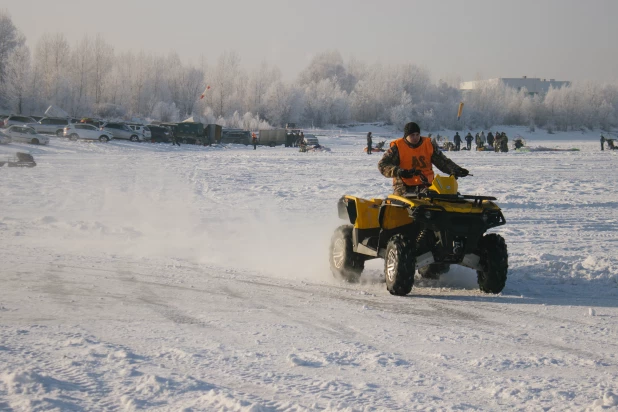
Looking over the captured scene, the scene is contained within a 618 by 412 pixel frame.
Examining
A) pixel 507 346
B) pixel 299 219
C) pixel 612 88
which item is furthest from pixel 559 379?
pixel 612 88

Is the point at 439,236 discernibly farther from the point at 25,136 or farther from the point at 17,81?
the point at 17,81

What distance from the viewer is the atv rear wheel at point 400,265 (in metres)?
8.70

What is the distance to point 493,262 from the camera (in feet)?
29.4

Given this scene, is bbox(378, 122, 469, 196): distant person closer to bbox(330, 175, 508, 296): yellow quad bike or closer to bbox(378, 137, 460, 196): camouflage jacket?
bbox(378, 137, 460, 196): camouflage jacket

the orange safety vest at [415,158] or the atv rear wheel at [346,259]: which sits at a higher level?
the orange safety vest at [415,158]

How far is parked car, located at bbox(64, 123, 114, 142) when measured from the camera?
60.8 metres

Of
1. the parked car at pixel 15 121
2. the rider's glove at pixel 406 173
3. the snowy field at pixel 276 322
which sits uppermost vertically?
the parked car at pixel 15 121

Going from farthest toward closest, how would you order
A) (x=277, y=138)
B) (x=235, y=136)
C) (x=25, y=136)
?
(x=277, y=138) < (x=235, y=136) < (x=25, y=136)

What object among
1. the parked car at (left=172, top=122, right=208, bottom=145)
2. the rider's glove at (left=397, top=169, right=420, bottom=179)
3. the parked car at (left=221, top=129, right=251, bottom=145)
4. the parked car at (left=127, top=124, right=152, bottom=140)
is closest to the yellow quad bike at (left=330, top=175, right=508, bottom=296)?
the rider's glove at (left=397, top=169, right=420, bottom=179)

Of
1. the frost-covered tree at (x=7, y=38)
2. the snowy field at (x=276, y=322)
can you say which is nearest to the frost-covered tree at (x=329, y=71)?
the frost-covered tree at (x=7, y=38)

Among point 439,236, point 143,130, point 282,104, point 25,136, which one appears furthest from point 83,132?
point 282,104

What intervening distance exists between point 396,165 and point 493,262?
176cm

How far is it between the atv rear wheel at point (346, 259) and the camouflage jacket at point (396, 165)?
0.93m

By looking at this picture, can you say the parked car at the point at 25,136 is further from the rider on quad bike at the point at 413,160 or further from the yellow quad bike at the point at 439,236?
the yellow quad bike at the point at 439,236
